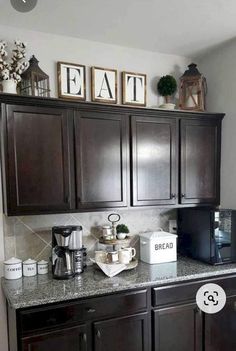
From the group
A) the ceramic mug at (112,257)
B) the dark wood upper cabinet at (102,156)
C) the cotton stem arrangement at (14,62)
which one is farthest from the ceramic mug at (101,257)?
the cotton stem arrangement at (14,62)

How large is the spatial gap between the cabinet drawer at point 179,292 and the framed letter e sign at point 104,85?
1529mm

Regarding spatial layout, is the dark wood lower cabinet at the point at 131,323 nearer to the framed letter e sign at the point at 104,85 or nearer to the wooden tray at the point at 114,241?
the wooden tray at the point at 114,241

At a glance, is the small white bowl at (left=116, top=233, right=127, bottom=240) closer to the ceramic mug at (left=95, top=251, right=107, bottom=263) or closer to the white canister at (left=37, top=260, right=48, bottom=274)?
the ceramic mug at (left=95, top=251, right=107, bottom=263)

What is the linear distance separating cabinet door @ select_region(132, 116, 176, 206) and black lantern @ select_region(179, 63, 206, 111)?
348mm

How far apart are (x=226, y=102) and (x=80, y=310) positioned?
2043mm

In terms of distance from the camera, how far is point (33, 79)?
2.06 meters

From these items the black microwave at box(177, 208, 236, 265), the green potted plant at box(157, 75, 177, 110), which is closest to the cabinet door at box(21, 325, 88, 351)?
the black microwave at box(177, 208, 236, 265)

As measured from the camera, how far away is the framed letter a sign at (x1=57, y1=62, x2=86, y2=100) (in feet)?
7.47

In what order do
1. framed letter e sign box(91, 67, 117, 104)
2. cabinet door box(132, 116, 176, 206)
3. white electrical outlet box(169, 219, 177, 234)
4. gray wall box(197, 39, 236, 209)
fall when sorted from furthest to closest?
white electrical outlet box(169, 219, 177, 234) → gray wall box(197, 39, 236, 209) → framed letter e sign box(91, 67, 117, 104) → cabinet door box(132, 116, 176, 206)

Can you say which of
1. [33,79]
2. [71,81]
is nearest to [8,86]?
[33,79]

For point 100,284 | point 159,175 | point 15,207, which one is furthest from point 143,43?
point 100,284

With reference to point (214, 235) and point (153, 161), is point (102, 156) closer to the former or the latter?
point (153, 161)

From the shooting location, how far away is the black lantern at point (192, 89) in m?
2.59

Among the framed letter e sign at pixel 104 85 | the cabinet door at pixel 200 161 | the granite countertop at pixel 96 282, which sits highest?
the framed letter e sign at pixel 104 85
